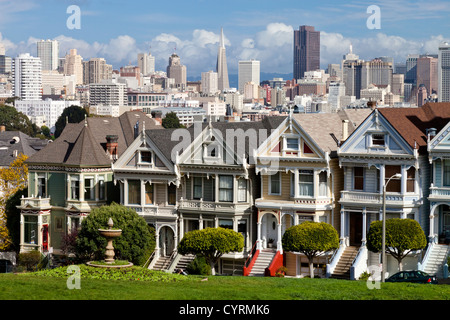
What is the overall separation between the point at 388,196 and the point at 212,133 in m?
10.7

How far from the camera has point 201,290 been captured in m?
35.3

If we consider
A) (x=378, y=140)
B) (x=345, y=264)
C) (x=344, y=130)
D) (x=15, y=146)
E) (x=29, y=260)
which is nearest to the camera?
(x=345, y=264)

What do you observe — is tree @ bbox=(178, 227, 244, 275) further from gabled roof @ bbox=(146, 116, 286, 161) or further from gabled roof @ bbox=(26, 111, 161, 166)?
gabled roof @ bbox=(26, 111, 161, 166)

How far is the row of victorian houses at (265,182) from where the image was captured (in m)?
51.2

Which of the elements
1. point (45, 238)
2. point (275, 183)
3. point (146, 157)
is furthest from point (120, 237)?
point (275, 183)

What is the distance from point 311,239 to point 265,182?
5356 millimetres

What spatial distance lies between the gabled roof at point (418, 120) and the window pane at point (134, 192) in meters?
14.6

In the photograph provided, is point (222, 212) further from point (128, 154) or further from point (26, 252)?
point (26, 252)

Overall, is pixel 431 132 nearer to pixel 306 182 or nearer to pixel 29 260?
pixel 306 182

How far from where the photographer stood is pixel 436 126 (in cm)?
5384

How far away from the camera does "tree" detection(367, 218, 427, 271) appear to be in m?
48.8

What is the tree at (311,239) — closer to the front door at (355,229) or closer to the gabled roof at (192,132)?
the front door at (355,229)
